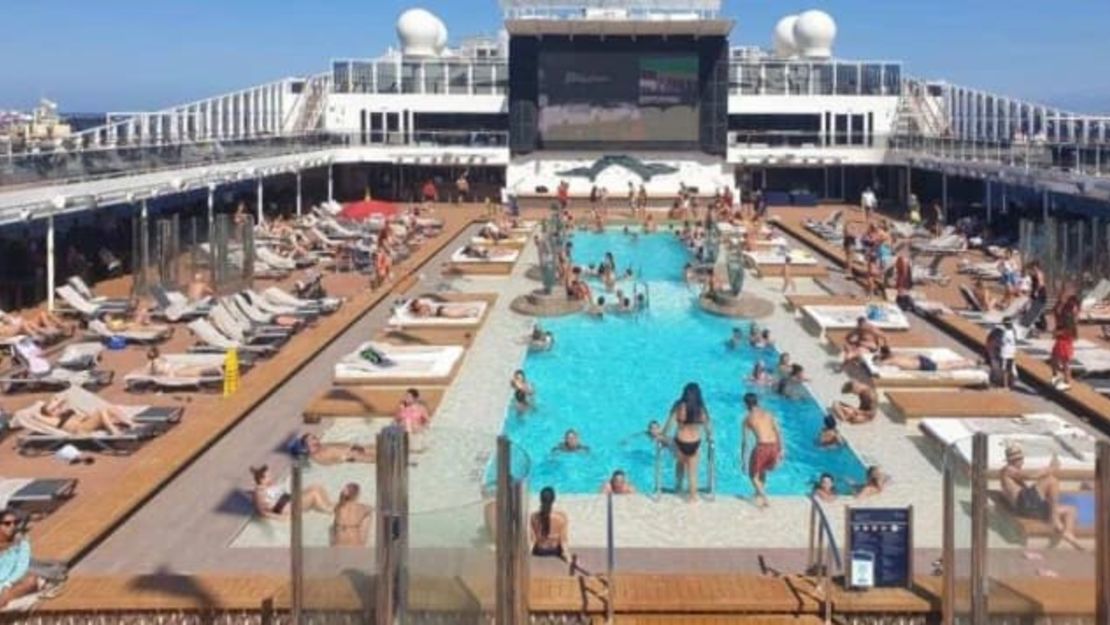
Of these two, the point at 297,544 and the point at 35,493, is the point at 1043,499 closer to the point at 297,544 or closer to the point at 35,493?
the point at 297,544

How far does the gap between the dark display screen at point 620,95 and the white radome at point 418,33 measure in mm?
7679

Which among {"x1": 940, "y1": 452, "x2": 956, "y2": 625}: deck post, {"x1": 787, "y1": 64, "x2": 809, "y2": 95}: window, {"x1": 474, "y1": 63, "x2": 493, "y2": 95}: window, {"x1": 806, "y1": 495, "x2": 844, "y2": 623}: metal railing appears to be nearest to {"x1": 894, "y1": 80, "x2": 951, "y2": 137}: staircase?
{"x1": 787, "y1": 64, "x2": 809, "y2": 95}: window

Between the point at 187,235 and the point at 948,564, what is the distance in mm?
14113

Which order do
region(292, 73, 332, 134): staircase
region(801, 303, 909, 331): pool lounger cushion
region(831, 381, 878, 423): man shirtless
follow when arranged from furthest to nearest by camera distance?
region(292, 73, 332, 134): staircase, region(801, 303, 909, 331): pool lounger cushion, region(831, 381, 878, 423): man shirtless

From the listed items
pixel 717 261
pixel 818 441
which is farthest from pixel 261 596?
pixel 717 261

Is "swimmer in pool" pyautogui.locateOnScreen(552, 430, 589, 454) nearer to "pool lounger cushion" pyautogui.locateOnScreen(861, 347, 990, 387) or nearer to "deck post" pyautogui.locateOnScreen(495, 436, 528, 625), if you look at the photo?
"pool lounger cushion" pyautogui.locateOnScreen(861, 347, 990, 387)

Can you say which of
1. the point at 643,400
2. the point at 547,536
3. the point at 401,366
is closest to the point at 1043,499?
the point at 547,536

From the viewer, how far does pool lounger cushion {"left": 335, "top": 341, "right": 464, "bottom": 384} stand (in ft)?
40.8

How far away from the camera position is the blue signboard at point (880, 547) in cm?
686

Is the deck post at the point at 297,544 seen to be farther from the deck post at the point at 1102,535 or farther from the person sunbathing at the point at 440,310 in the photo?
the person sunbathing at the point at 440,310

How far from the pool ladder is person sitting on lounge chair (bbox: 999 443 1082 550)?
351cm

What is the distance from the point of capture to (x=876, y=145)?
3703 centimetres

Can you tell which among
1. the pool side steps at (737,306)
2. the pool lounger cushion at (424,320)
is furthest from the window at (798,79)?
the pool lounger cushion at (424,320)

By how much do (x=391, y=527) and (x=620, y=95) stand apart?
110ft
